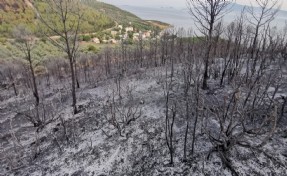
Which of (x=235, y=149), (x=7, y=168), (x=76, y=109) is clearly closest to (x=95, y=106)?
(x=76, y=109)

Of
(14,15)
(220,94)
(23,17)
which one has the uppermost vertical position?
(14,15)

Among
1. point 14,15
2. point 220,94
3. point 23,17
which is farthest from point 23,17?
point 220,94

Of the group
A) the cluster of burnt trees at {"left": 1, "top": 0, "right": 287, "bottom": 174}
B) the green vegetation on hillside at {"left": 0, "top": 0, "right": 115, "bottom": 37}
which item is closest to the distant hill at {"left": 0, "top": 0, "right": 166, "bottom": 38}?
the green vegetation on hillside at {"left": 0, "top": 0, "right": 115, "bottom": 37}

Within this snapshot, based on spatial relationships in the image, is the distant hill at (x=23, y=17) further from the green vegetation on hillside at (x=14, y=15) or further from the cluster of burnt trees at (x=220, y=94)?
the cluster of burnt trees at (x=220, y=94)

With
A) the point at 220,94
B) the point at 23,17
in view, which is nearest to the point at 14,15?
the point at 23,17

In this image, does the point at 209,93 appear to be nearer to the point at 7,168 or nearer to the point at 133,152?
the point at 133,152

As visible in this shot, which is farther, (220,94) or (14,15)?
(14,15)

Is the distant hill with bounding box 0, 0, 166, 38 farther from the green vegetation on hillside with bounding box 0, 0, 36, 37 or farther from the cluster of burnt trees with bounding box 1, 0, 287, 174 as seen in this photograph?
the cluster of burnt trees with bounding box 1, 0, 287, 174

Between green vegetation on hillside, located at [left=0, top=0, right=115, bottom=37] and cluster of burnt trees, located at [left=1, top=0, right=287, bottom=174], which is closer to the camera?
cluster of burnt trees, located at [left=1, top=0, right=287, bottom=174]

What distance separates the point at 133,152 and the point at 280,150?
4.53m

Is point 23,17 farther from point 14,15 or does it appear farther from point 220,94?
point 220,94

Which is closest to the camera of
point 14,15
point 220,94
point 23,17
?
point 220,94

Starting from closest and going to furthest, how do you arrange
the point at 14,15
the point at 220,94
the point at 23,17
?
the point at 220,94
the point at 14,15
the point at 23,17

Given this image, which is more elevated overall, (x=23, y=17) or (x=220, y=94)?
(x=23, y=17)
